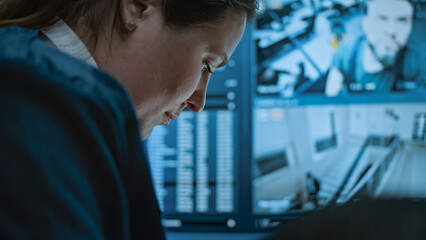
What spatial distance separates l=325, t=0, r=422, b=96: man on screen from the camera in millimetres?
1269

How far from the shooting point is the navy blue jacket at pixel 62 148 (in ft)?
0.79

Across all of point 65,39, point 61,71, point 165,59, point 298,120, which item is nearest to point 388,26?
point 298,120

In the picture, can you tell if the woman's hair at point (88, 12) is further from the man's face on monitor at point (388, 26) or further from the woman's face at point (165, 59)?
the man's face on monitor at point (388, 26)

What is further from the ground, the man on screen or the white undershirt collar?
the white undershirt collar

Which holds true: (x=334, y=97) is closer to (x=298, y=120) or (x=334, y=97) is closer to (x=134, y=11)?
(x=298, y=120)

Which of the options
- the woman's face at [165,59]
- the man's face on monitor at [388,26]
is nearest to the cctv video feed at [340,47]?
the man's face on monitor at [388,26]

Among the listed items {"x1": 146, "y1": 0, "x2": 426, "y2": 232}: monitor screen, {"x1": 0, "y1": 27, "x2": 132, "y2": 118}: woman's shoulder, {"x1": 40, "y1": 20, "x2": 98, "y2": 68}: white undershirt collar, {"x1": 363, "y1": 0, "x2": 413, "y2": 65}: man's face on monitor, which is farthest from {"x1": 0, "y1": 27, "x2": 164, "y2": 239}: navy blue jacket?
{"x1": 363, "y1": 0, "x2": 413, "y2": 65}: man's face on monitor

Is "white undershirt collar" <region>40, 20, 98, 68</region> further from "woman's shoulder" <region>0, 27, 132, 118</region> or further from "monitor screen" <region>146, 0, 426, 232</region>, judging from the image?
"monitor screen" <region>146, 0, 426, 232</region>

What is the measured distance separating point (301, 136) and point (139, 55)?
863mm

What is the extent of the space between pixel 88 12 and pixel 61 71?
0.78 feet

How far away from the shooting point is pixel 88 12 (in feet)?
1.63

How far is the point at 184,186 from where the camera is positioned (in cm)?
132

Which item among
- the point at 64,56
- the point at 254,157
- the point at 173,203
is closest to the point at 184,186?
the point at 173,203

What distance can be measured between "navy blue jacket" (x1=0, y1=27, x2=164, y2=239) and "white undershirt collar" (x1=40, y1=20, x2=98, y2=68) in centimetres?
14
